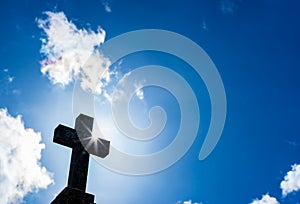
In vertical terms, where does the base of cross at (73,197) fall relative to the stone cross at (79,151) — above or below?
below

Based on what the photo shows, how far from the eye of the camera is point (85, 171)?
33.2 feet

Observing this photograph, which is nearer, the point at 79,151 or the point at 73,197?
the point at 73,197

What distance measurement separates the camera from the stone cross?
950cm

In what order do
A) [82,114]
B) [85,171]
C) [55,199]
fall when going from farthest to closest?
[82,114] → [85,171] → [55,199]

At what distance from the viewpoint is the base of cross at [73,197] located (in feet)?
30.7

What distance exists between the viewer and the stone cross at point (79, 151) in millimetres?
9500

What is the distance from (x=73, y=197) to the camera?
947 cm

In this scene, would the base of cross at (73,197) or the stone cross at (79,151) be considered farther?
the stone cross at (79,151)

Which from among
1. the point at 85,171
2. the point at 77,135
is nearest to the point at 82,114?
the point at 77,135

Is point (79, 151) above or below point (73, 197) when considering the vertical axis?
above

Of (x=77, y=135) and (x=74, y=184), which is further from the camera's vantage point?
(x=77, y=135)

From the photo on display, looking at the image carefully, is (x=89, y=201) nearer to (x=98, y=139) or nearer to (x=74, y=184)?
(x=74, y=184)

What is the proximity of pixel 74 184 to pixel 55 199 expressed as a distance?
582 mm

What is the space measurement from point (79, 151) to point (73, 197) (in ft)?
4.31
